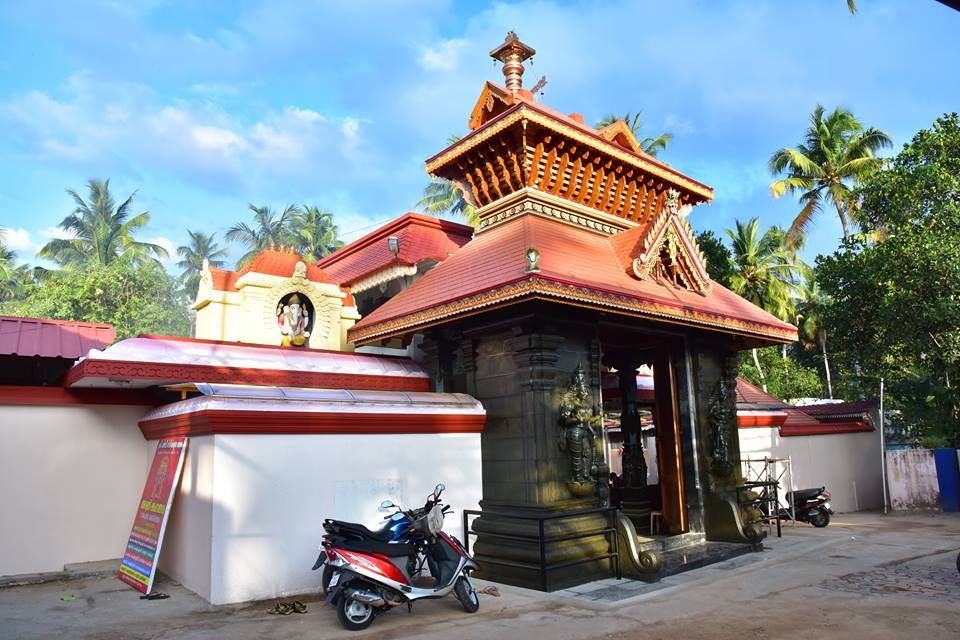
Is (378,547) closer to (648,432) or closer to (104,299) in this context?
(648,432)

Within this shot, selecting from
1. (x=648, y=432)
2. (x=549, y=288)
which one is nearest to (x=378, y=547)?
(x=549, y=288)

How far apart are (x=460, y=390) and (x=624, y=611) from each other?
419 cm

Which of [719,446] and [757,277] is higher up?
[757,277]

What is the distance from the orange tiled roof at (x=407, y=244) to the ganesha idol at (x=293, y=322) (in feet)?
5.82

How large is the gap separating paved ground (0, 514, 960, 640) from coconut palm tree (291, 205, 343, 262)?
42.8m

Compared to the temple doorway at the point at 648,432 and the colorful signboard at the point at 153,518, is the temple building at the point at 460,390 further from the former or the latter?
the colorful signboard at the point at 153,518

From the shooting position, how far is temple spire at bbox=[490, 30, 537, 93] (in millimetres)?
12781

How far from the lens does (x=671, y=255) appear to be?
11.0m

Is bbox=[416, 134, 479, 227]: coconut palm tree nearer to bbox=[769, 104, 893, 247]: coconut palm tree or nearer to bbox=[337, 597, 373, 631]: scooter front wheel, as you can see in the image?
bbox=[769, 104, 893, 247]: coconut palm tree

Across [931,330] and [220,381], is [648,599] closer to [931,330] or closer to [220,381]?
[220,381]

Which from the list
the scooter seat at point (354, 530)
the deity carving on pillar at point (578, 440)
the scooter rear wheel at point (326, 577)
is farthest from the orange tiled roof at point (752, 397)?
the scooter rear wheel at point (326, 577)

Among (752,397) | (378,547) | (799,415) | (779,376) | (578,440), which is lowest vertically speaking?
(378,547)

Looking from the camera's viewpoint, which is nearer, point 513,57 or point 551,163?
point 551,163

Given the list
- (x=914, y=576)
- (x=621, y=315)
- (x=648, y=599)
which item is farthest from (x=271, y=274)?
(x=914, y=576)
